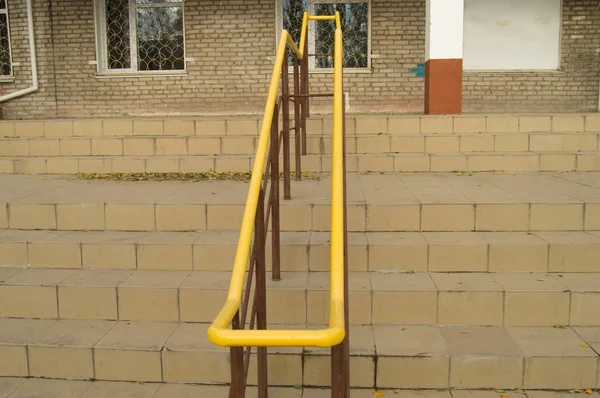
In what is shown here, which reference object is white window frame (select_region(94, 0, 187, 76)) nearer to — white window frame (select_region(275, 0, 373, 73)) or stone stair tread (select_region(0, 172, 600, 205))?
white window frame (select_region(275, 0, 373, 73))

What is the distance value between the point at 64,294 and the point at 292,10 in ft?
22.6

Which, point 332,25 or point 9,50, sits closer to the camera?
point 332,25

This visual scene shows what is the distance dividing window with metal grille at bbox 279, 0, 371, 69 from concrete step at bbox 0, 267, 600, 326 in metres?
6.28

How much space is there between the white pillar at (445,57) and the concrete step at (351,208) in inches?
94.1

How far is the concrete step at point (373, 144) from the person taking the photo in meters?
5.48

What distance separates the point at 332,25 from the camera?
895 cm

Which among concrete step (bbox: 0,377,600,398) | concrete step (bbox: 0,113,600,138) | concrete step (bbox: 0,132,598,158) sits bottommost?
concrete step (bbox: 0,377,600,398)

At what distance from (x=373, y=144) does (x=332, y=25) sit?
4092 millimetres

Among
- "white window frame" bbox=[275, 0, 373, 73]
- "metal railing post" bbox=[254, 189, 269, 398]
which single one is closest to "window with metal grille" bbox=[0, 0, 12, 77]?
"white window frame" bbox=[275, 0, 373, 73]

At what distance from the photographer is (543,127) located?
19.2 ft

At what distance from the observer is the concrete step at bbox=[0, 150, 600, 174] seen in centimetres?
517

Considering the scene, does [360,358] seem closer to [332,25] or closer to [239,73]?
[239,73]

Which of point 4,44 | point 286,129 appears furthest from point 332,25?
point 286,129

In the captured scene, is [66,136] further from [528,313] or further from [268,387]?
[528,313]
